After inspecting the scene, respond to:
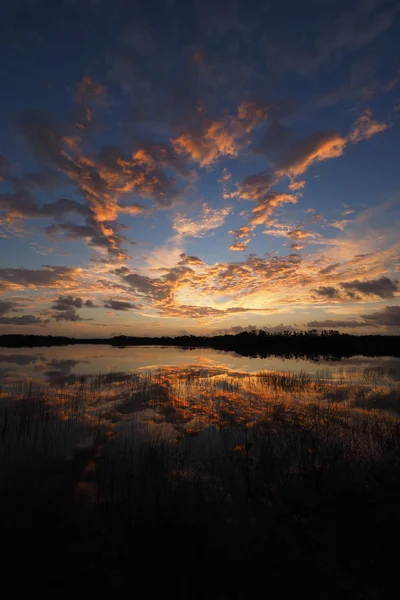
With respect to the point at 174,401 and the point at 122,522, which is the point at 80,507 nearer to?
the point at 122,522

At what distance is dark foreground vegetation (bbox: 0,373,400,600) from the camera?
177 inches

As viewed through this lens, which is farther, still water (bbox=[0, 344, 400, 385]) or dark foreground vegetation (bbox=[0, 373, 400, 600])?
still water (bbox=[0, 344, 400, 385])

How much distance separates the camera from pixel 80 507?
21.0 feet

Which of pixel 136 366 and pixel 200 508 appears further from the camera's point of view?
pixel 136 366

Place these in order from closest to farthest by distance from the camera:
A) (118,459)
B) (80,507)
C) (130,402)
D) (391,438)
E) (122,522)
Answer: (122,522)
(80,507)
(118,459)
(391,438)
(130,402)

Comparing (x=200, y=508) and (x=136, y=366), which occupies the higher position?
(x=136, y=366)

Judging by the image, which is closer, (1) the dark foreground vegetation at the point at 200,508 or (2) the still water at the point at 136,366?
(1) the dark foreground vegetation at the point at 200,508

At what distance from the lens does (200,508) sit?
21.2 feet

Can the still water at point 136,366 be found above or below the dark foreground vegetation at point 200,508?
above

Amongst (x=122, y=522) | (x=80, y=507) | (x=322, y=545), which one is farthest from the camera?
(x=80, y=507)

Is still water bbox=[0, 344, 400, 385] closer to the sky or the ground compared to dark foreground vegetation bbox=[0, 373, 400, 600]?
closer to the sky

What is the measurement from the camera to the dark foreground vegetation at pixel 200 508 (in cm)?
449

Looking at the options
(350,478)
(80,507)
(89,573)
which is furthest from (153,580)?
(350,478)

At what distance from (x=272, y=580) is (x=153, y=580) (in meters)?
1.81
